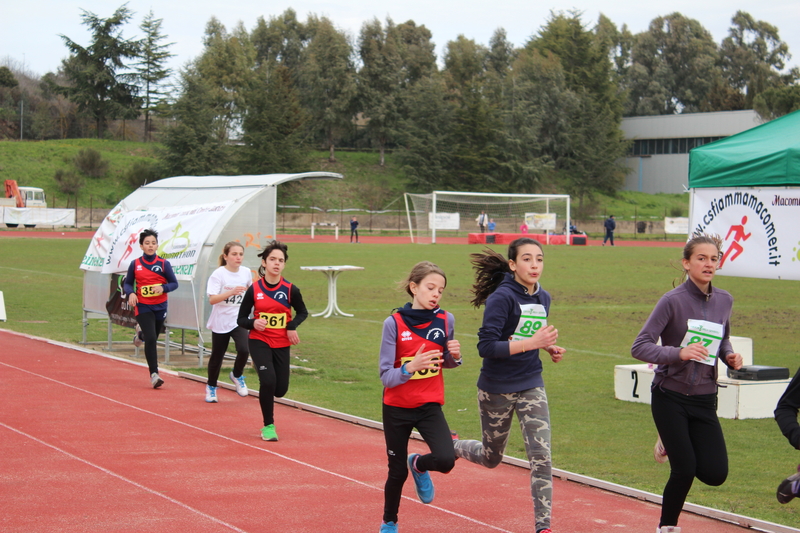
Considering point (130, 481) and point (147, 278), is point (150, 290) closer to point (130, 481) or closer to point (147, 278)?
point (147, 278)

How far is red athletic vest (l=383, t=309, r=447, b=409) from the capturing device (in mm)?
5199

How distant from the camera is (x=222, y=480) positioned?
656cm

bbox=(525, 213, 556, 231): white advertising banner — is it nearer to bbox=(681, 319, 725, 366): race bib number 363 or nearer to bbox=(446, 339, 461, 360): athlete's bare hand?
bbox=(681, 319, 725, 366): race bib number 363

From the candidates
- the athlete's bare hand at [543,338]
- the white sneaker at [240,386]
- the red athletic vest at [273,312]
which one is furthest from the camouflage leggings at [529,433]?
the white sneaker at [240,386]

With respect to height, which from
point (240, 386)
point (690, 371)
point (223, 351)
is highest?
point (690, 371)

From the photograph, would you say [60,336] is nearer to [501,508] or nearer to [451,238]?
[501,508]

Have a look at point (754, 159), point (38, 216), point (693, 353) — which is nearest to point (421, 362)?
point (693, 353)

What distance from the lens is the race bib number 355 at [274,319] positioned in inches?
316

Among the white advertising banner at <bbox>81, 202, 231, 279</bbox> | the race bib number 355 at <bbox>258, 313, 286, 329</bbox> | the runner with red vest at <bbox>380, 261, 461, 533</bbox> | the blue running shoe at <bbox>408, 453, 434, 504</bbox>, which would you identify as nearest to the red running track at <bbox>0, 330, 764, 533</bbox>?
the blue running shoe at <bbox>408, 453, 434, 504</bbox>

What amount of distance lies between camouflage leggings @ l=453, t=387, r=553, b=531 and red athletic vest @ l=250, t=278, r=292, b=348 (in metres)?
2.99

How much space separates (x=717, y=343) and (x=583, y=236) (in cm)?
4965

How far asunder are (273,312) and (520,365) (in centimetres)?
341

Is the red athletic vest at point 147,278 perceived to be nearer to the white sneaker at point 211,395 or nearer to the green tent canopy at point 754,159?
the white sneaker at point 211,395

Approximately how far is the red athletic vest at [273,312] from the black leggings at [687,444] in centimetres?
402
